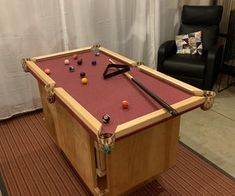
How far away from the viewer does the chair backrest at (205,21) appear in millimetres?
3447

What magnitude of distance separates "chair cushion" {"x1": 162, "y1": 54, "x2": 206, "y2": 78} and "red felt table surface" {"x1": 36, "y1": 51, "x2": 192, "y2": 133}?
1.24 metres

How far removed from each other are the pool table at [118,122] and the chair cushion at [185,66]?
1.23m

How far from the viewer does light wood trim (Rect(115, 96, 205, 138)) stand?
1304 mm

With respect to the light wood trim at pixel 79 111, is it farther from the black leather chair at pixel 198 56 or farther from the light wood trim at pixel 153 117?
the black leather chair at pixel 198 56

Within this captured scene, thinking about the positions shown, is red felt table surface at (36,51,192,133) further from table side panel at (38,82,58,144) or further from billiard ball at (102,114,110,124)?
table side panel at (38,82,58,144)

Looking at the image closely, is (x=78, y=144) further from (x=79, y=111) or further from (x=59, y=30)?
(x=59, y=30)

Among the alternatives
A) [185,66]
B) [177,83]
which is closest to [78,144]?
[177,83]

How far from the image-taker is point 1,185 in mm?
2039

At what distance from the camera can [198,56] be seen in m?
3.38

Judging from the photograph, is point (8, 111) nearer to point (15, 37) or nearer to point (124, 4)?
point (15, 37)

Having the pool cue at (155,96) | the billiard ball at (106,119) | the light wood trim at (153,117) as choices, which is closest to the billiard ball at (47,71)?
the pool cue at (155,96)

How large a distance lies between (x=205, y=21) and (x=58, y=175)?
275 centimetres

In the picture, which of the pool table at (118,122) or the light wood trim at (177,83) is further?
the light wood trim at (177,83)

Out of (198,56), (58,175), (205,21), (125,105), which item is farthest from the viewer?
(205,21)
